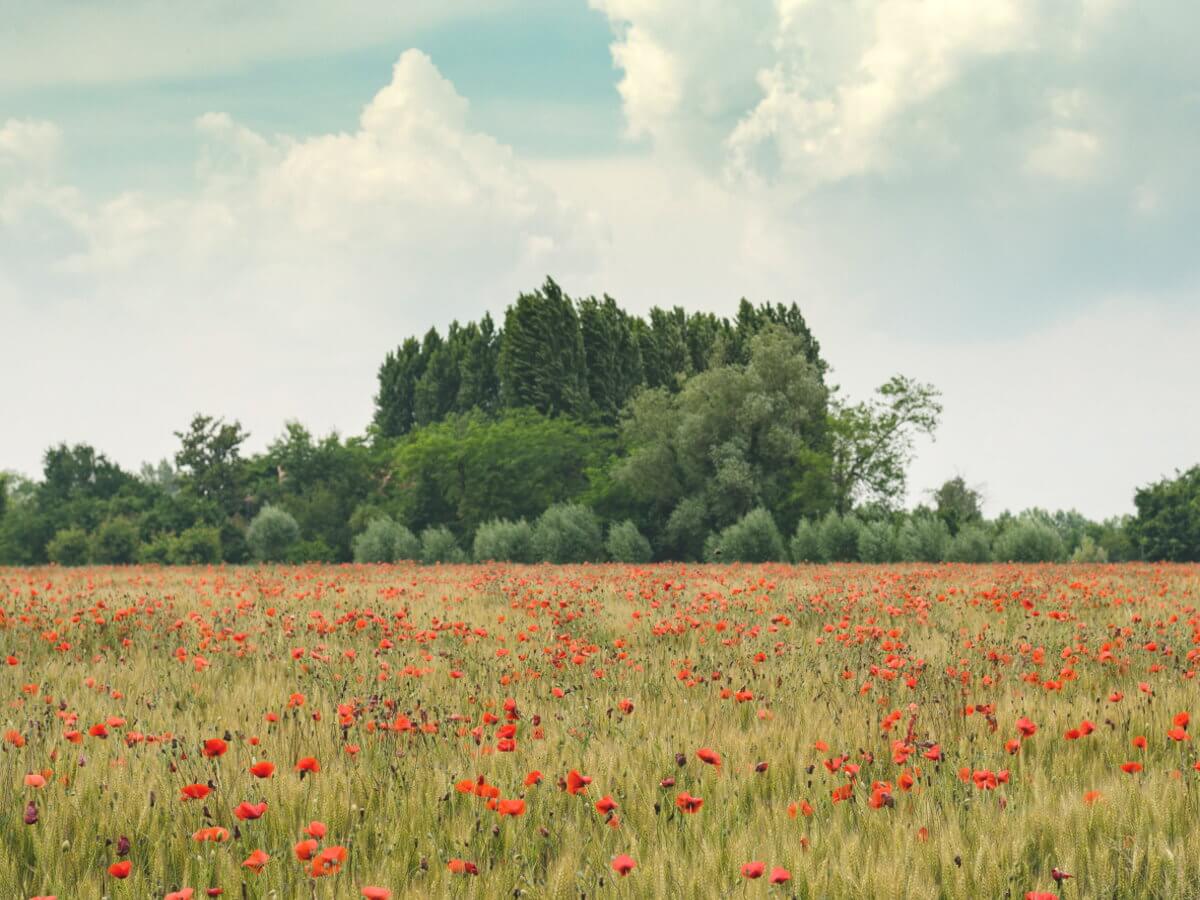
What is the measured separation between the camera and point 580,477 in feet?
155

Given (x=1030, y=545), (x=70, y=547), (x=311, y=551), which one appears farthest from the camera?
(x=70, y=547)

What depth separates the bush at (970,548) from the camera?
30969mm

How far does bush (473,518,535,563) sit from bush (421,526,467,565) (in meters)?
1.63

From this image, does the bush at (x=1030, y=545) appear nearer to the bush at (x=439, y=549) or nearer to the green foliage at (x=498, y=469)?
the green foliage at (x=498, y=469)

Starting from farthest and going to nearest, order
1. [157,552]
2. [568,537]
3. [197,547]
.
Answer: [157,552], [197,547], [568,537]

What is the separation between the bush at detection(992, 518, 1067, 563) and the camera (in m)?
30.3

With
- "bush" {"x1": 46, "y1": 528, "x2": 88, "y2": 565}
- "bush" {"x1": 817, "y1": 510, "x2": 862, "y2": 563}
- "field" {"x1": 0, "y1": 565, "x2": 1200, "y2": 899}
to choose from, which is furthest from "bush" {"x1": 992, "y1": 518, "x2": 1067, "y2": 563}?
"bush" {"x1": 46, "y1": 528, "x2": 88, "y2": 565}

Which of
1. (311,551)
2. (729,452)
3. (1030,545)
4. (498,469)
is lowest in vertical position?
(311,551)

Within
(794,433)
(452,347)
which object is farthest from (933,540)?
(452,347)

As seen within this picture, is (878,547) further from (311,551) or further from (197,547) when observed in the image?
(197,547)

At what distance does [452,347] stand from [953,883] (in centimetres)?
5830

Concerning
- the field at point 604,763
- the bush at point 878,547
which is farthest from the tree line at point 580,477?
the field at point 604,763

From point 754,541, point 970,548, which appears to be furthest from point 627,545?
point 970,548

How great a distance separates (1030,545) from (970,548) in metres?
1.81
